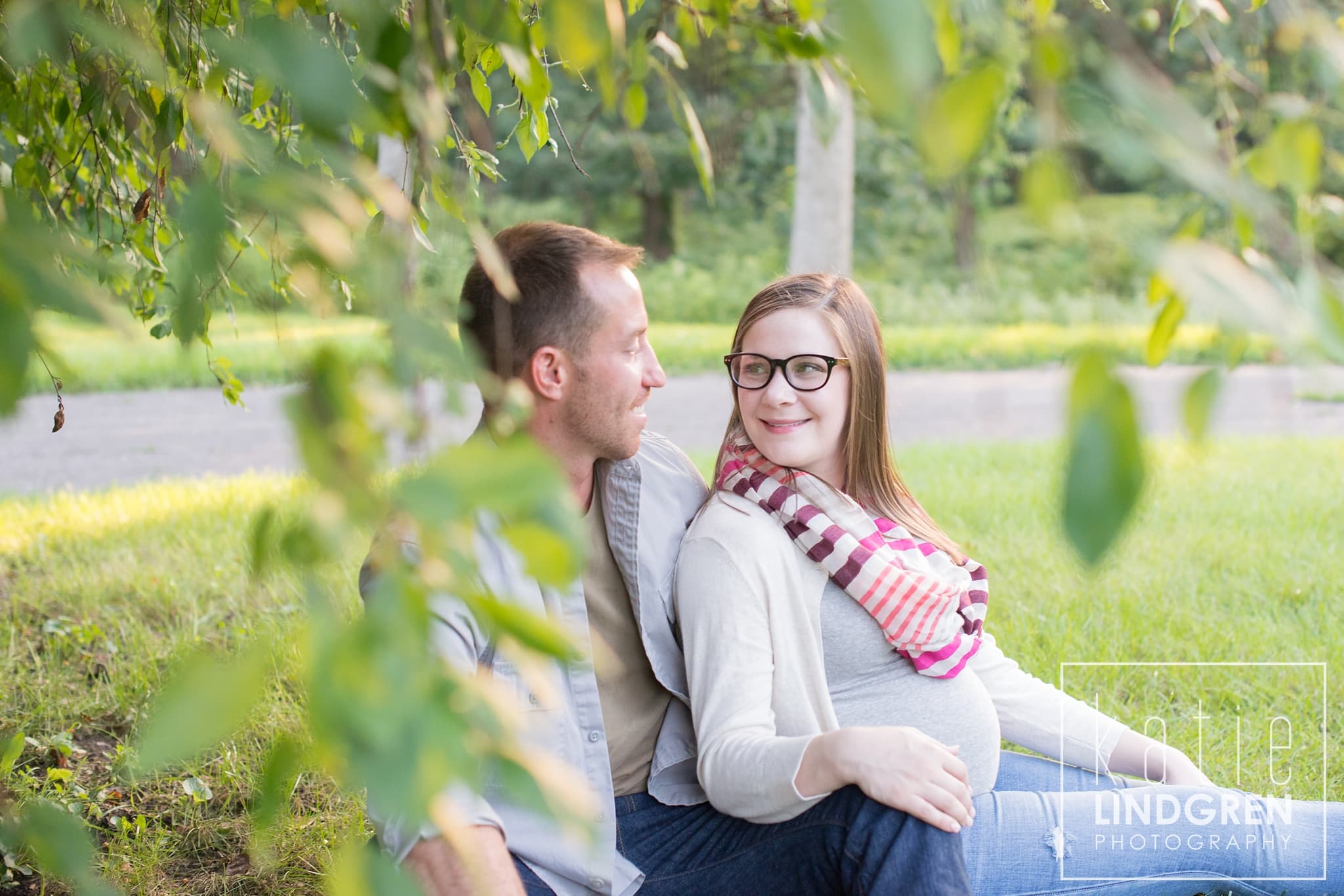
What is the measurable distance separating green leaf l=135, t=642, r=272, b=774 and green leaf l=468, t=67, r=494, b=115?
1.41 m

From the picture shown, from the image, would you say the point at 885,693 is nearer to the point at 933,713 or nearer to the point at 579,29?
Result: the point at 933,713

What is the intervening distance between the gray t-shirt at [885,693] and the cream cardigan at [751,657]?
28mm

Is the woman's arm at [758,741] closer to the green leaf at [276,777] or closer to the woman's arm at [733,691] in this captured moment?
the woman's arm at [733,691]

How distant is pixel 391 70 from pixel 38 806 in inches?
21.5

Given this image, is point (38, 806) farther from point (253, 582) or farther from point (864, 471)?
point (864, 471)

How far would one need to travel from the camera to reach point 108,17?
5.06 ft

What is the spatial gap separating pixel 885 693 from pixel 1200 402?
55.8 inches

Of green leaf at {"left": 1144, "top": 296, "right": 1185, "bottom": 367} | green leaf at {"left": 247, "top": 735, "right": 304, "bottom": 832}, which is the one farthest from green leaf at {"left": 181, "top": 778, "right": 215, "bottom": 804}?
green leaf at {"left": 1144, "top": 296, "right": 1185, "bottom": 367}

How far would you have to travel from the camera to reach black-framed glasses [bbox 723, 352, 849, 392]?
1998mm

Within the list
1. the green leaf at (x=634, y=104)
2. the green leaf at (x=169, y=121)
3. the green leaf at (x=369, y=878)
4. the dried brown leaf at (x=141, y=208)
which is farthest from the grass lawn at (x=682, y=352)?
the green leaf at (x=369, y=878)

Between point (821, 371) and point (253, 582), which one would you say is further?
point (821, 371)

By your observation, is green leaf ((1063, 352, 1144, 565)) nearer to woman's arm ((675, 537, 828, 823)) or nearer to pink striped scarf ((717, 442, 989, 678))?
woman's arm ((675, 537, 828, 823))

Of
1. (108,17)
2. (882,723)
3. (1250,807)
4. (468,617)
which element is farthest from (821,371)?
(108,17)

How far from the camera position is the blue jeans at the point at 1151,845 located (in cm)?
188
